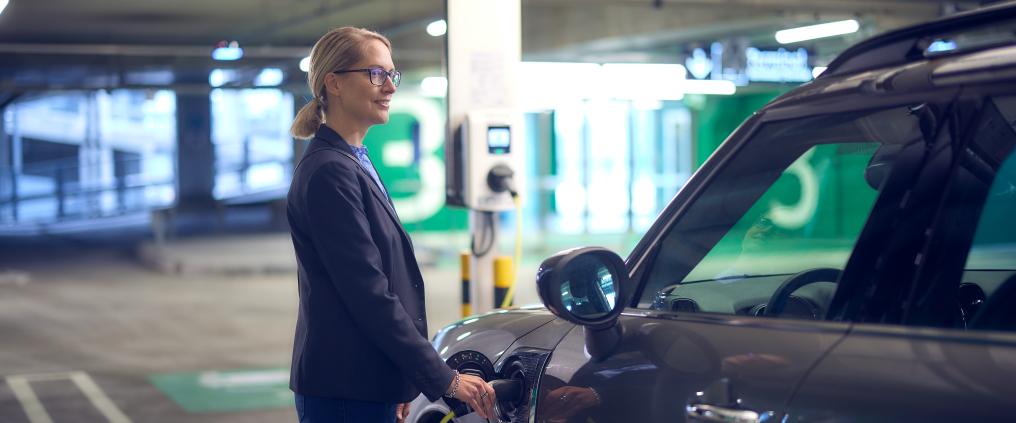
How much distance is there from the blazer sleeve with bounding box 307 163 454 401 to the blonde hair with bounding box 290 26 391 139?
282 mm

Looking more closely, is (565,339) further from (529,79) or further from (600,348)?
(529,79)

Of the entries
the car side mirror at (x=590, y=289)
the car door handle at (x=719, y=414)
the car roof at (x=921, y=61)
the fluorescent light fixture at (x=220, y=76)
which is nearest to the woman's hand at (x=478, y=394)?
the car side mirror at (x=590, y=289)

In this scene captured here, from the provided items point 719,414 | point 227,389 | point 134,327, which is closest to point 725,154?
point 719,414

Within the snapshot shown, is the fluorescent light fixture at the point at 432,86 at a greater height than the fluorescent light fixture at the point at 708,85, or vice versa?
the fluorescent light fixture at the point at 432,86

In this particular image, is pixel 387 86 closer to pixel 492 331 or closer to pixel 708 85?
pixel 492 331


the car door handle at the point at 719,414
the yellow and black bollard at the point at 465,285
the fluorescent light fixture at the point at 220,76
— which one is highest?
the fluorescent light fixture at the point at 220,76

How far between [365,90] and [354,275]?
487mm

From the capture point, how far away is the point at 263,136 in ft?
101

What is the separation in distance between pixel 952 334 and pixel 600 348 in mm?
770

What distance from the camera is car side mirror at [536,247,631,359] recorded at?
7.61ft

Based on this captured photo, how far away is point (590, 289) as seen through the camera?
2.37 m

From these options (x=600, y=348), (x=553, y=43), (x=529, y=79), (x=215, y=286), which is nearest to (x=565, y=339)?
(x=600, y=348)

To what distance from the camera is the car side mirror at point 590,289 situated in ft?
7.61

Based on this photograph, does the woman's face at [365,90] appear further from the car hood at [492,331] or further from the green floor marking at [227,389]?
the green floor marking at [227,389]
